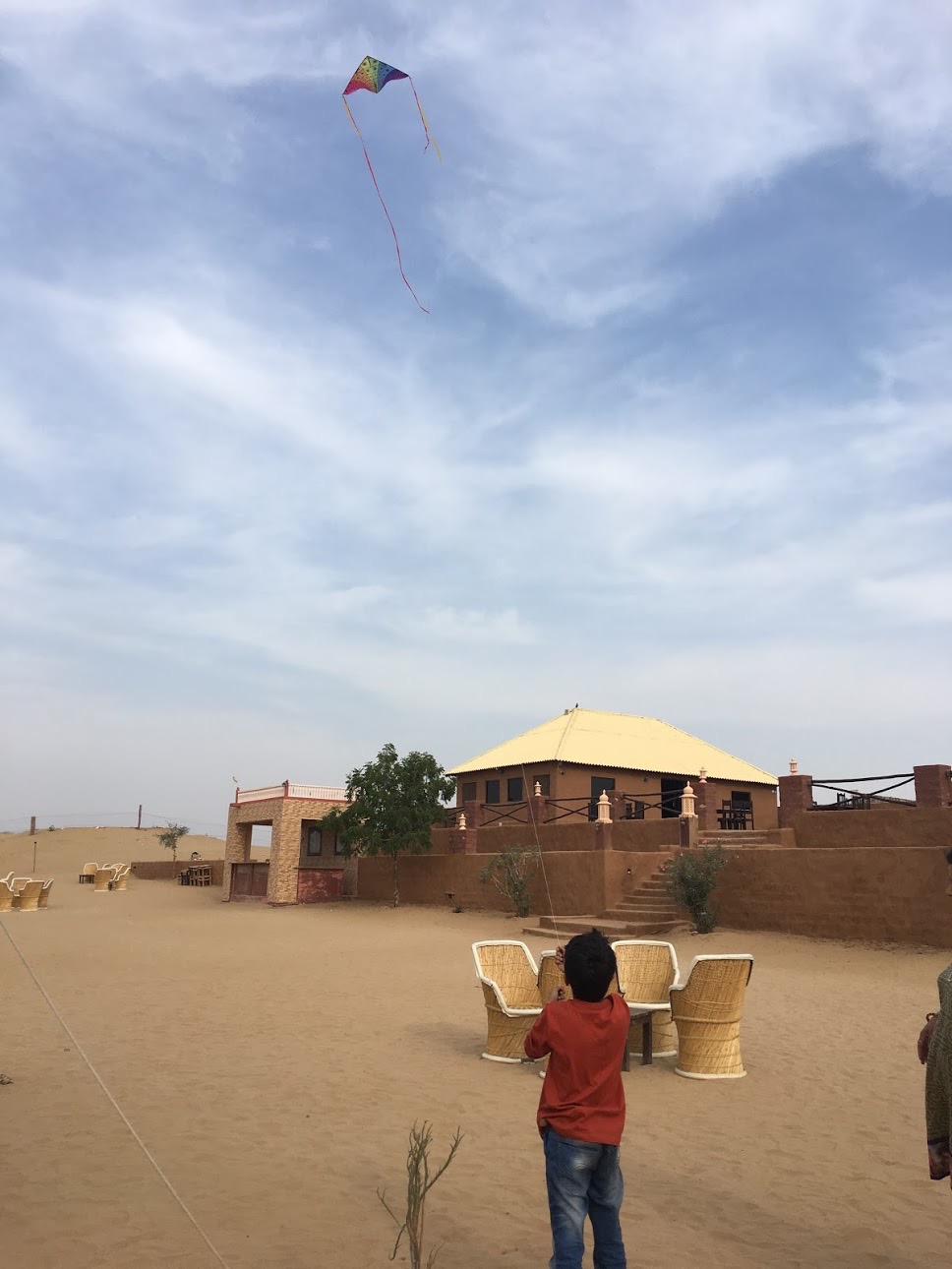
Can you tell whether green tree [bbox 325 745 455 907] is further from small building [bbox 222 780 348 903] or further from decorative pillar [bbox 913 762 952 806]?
decorative pillar [bbox 913 762 952 806]

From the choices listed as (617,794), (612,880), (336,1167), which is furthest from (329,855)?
(336,1167)

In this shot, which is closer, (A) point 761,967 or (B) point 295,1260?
(B) point 295,1260

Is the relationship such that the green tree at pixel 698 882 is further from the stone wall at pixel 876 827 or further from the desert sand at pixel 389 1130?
the desert sand at pixel 389 1130

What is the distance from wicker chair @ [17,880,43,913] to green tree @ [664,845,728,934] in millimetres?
19609

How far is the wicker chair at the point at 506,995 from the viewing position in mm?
8797

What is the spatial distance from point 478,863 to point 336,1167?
20.2 metres

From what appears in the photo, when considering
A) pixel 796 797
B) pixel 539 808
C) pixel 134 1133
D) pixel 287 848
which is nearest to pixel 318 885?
pixel 287 848

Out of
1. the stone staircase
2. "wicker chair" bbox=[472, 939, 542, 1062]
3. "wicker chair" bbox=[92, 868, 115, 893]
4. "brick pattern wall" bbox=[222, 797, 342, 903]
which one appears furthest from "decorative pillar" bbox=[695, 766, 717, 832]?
"wicker chair" bbox=[92, 868, 115, 893]

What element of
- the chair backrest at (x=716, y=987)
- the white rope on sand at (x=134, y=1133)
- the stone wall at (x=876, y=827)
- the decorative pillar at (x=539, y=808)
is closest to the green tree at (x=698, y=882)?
the stone wall at (x=876, y=827)

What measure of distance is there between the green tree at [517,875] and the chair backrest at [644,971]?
1334cm

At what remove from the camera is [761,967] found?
15148 mm

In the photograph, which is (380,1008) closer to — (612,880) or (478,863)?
(612,880)

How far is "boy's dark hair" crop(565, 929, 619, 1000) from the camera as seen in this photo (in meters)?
3.78

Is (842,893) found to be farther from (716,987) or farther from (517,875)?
(716,987)
